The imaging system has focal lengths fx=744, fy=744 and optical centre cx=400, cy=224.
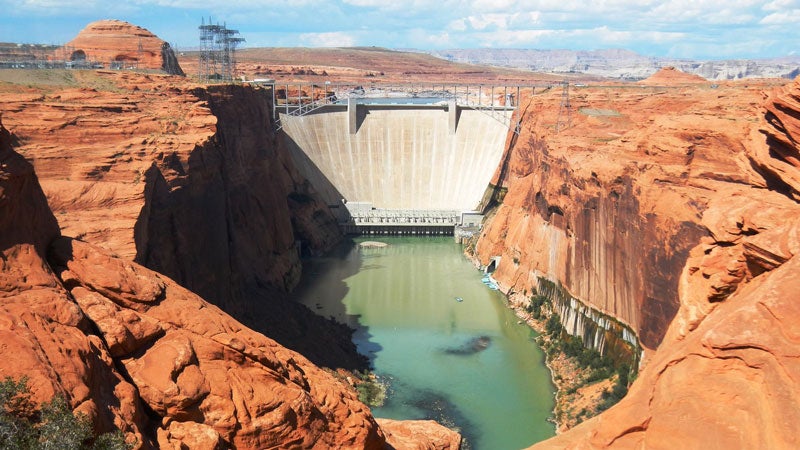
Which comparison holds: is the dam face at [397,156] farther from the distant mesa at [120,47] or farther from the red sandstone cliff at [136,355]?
the red sandstone cliff at [136,355]

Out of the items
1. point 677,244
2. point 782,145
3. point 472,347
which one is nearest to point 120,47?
point 472,347

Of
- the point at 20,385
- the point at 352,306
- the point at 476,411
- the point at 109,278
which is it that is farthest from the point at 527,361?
the point at 20,385

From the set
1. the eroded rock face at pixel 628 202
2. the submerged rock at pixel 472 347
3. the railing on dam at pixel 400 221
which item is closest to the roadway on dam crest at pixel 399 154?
the railing on dam at pixel 400 221

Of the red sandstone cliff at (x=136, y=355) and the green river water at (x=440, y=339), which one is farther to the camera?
the green river water at (x=440, y=339)

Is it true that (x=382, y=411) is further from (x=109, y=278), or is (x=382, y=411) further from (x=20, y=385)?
(x=20, y=385)

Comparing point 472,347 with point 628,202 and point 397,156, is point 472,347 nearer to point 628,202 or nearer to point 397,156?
point 628,202

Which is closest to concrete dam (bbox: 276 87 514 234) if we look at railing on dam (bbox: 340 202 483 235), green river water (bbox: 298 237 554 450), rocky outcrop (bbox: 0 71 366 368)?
railing on dam (bbox: 340 202 483 235)
